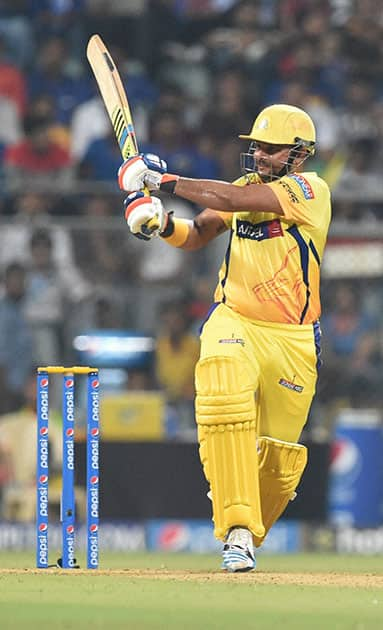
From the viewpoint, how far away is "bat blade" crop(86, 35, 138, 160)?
709cm

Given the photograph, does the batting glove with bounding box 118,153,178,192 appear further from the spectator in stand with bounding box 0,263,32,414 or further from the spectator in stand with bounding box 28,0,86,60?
the spectator in stand with bounding box 28,0,86,60

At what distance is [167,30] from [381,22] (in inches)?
82.6

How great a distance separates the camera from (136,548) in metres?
10.7

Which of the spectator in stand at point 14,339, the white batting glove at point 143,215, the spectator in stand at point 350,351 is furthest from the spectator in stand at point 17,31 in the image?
the white batting glove at point 143,215

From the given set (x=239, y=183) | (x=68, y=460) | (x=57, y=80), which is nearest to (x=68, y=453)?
(x=68, y=460)

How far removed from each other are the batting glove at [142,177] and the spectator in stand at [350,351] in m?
4.86

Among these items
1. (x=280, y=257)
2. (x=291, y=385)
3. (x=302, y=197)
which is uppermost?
(x=302, y=197)

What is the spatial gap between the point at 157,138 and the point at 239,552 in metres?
7.69

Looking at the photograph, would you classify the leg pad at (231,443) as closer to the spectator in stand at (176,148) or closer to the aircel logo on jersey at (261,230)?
the aircel logo on jersey at (261,230)

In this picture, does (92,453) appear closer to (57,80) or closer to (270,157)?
(270,157)

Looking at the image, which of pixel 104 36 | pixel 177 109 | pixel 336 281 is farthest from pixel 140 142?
pixel 336 281

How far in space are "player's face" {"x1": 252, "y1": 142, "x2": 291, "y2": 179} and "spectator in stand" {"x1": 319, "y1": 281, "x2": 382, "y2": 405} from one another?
14.8ft

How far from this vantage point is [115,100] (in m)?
7.28

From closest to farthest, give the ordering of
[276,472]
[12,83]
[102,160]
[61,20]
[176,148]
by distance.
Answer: [276,472] → [102,160] → [176,148] → [12,83] → [61,20]
